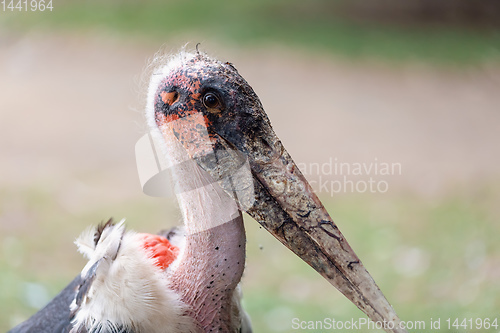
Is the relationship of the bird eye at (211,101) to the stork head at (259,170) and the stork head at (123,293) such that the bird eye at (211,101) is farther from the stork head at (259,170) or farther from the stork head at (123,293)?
the stork head at (123,293)

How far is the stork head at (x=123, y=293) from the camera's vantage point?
2348 mm

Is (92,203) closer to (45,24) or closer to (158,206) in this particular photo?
(158,206)

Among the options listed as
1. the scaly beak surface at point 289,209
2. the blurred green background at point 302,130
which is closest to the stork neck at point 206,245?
the scaly beak surface at point 289,209

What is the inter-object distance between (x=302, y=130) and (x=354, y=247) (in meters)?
2.90

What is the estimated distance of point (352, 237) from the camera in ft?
19.0

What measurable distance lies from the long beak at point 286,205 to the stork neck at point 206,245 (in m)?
0.14

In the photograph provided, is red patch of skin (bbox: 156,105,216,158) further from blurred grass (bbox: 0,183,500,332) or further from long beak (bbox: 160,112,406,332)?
blurred grass (bbox: 0,183,500,332)

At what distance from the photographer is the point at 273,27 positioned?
11586 mm

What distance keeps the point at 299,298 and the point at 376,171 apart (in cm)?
280

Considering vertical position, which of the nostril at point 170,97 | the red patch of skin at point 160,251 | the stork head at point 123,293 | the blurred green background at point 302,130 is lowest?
the stork head at point 123,293

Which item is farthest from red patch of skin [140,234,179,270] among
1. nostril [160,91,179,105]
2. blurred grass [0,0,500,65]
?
blurred grass [0,0,500,65]

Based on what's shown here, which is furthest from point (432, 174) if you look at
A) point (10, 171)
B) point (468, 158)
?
point (10, 171)

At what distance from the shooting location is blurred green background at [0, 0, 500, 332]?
516 centimetres

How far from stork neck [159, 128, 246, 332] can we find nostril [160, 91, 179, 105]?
6.5 inches
